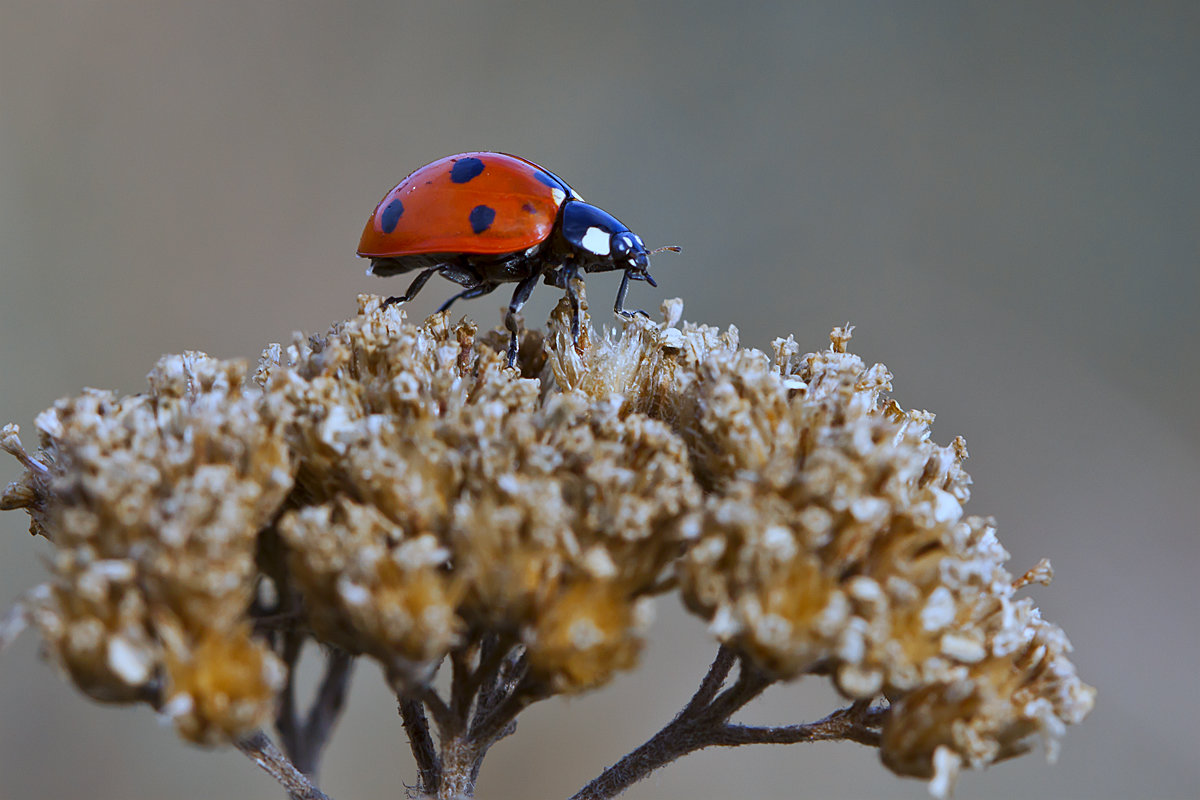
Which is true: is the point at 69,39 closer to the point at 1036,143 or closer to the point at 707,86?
the point at 707,86

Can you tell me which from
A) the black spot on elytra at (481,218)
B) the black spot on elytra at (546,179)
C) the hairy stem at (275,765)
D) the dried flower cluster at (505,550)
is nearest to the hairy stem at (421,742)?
the dried flower cluster at (505,550)

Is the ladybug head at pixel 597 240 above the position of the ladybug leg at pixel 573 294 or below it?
above

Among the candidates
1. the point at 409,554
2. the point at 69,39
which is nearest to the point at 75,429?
the point at 409,554

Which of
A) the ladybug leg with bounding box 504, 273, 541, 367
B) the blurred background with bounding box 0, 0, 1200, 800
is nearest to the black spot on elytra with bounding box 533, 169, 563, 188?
the ladybug leg with bounding box 504, 273, 541, 367

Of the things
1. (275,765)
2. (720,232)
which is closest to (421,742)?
(275,765)

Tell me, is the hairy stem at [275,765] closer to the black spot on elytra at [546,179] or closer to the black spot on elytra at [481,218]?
the black spot on elytra at [481,218]

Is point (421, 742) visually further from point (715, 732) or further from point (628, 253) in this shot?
point (628, 253)

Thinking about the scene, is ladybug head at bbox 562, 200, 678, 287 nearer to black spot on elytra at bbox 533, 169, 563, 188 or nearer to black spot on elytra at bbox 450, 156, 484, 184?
black spot on elytra at bbox 533, 169, 563, 188
